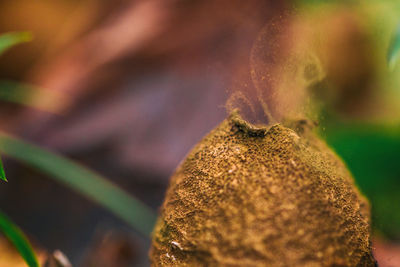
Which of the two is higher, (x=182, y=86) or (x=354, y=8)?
(x=354, y=8)

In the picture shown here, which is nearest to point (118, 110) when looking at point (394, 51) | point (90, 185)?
point (90, 185)

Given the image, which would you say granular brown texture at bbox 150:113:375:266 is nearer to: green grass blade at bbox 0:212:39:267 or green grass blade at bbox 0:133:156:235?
green grass blade at bbox 0:212:39:267

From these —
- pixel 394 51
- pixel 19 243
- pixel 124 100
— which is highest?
pixel 124 100

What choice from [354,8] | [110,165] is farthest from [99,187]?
[354,8]

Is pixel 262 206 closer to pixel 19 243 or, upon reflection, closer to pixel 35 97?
pixel 19 243

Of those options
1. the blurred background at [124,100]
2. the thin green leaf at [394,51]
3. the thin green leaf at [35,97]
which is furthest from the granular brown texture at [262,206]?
the thin green leaf at [35,97]

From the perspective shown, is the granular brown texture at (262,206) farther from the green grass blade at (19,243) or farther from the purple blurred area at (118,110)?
the purple blurred area at (118,110)

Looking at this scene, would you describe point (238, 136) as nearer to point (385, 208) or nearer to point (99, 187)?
point (385, 208)
